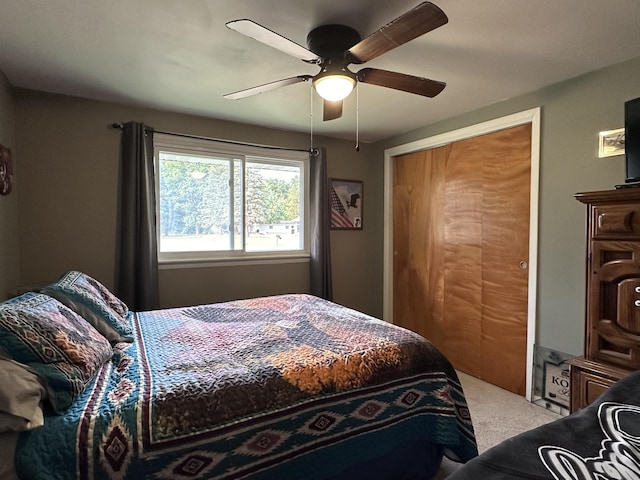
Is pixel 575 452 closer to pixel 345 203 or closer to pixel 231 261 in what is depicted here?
pixel 231 261

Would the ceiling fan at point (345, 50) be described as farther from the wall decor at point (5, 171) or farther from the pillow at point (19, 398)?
the wall decor at point (5, 171)

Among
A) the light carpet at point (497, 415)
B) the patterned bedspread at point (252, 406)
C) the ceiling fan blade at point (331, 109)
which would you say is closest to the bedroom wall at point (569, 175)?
the light carpet at point (497, 415)

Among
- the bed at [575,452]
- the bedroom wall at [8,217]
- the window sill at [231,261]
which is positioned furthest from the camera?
the window sill at [231,261]

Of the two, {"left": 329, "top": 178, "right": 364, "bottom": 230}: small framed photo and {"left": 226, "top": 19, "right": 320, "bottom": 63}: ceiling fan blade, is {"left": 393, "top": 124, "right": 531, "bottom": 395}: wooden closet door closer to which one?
{"left": 329, "top": 178, "right": 364, "bottom": 230}: small framed photo

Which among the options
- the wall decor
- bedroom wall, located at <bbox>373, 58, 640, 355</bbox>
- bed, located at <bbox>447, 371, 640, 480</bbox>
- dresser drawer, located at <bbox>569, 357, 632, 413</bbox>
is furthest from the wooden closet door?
the wall decor

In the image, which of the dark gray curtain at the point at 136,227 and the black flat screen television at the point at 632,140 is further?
the dark gray curtain at the point at 136,227

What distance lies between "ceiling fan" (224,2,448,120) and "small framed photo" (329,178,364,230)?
200 cm

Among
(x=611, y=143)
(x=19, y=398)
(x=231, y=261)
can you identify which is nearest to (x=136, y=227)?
(x=231, y=261)

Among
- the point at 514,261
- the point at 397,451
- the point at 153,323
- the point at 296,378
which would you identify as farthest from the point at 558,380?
the point at 153,323

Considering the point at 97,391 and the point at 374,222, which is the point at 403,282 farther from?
the point at 97,391

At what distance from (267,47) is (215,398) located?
6.00 ft

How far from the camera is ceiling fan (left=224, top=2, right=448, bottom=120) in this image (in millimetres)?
1448

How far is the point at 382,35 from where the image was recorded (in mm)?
1502

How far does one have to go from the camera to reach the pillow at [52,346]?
1.18 meters
